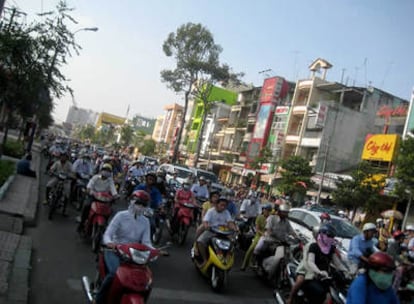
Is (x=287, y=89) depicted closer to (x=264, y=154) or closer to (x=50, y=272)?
(x=264, y=154)

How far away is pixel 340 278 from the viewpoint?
764 cm

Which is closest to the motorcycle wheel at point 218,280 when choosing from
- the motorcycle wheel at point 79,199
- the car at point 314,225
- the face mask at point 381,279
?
the face mask at point 381,279

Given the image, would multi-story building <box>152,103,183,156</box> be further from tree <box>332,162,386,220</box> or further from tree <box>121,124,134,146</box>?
tree <box>332,162,386,220</box>

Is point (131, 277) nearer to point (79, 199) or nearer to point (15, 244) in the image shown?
point (15, 244)

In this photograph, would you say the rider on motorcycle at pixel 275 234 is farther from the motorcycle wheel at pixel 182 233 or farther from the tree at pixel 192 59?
the tree at pixel 192 59

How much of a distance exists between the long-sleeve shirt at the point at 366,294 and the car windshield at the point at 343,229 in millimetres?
7962

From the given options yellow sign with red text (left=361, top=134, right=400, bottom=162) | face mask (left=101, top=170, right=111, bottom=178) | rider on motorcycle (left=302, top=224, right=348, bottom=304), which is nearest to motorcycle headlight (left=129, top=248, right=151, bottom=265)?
rider on motorcycle (left=302, top=224, right=348, bottom=304)

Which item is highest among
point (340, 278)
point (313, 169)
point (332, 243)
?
point (313, 169)

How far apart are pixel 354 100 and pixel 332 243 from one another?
3909cm

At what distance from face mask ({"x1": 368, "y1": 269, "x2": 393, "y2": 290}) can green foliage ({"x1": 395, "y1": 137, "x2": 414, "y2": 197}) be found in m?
20.6

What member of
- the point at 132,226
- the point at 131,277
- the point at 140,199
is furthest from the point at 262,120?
the point at 131,277

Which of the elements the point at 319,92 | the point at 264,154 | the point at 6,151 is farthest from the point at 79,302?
the point at 319,92

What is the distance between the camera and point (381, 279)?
154 inches

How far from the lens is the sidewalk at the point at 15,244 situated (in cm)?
546
